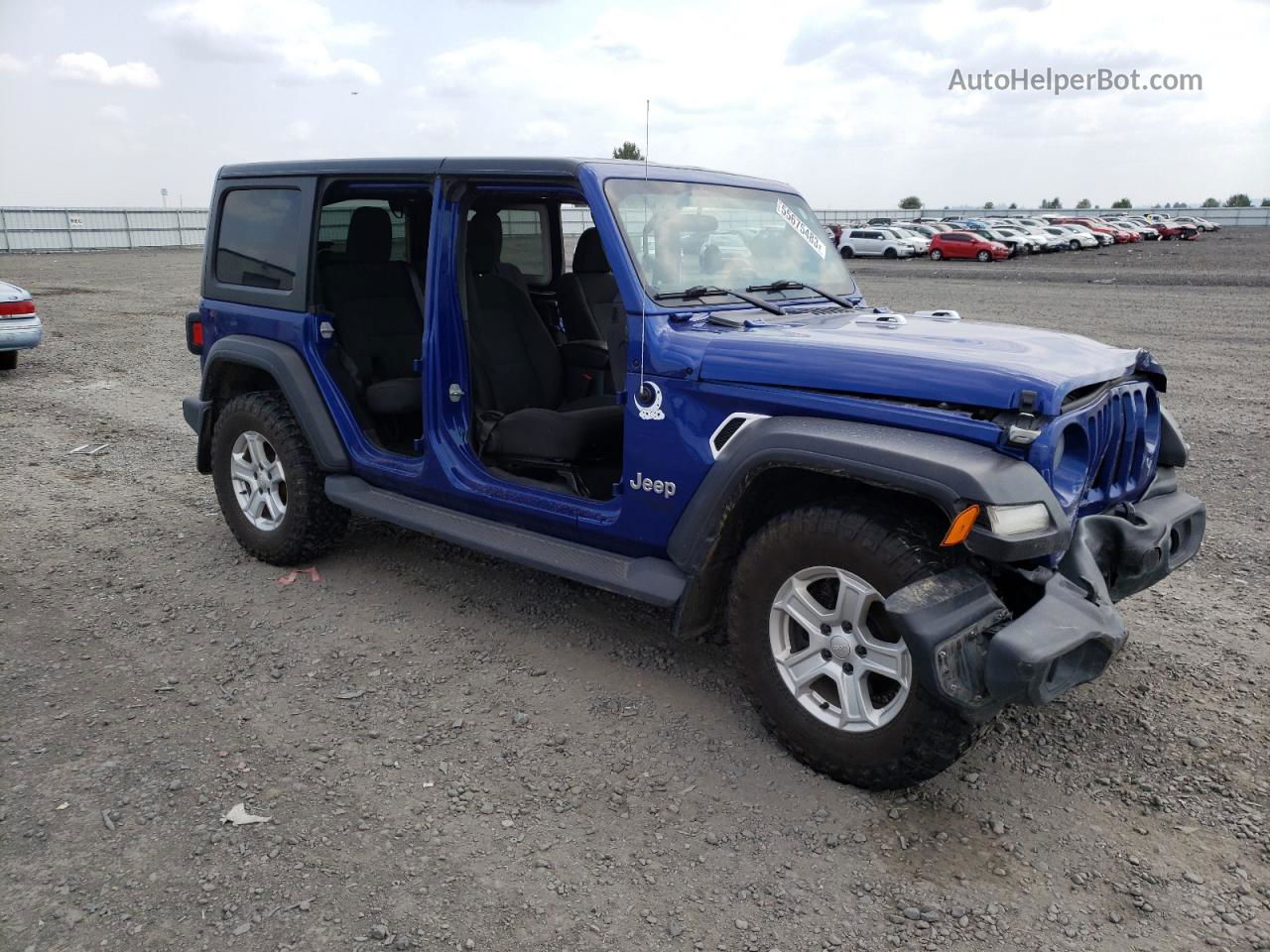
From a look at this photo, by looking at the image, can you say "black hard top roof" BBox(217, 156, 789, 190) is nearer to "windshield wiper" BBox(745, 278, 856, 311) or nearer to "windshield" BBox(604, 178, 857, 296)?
"windshield" BBox(604, 178, 857, 296)

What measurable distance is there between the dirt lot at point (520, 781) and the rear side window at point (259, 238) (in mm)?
1496

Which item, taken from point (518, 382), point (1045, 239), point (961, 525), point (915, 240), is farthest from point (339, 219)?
point (1045, 239)

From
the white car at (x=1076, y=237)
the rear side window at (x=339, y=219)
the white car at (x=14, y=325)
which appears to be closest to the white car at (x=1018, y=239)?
the white car at (x=1076, y=237)

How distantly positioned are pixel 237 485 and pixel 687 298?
9.40 ft

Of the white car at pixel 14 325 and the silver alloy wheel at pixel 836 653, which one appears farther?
the white car at pixel 14 325

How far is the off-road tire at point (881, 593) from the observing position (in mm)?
2979

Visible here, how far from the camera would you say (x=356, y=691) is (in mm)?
3926

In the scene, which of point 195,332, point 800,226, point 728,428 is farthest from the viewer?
point 195,332

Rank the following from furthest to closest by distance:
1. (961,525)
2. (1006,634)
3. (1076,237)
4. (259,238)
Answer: (1076,237) < (259,238) < (961,525) < (1006,634)

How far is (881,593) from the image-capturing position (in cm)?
300

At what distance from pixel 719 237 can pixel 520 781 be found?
2.33 meters

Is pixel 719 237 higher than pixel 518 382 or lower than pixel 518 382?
higher

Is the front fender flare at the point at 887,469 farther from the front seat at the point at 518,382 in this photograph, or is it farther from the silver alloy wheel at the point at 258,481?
the silver alloy wheel at the point at 258,481

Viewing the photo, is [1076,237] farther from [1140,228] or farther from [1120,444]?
[1120,444]
